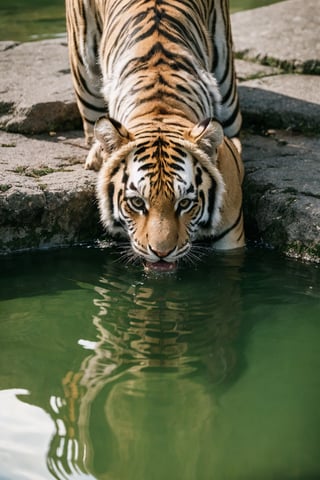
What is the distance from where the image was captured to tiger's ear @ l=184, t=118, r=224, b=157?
14.4 feet

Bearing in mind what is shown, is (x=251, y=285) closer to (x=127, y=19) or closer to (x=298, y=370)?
(x=298, y=370)

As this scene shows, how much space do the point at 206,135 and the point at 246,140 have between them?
1638mm

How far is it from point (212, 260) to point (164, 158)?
29.2 inches

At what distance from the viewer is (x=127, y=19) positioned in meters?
5.27

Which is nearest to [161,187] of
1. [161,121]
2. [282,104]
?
[161,121]

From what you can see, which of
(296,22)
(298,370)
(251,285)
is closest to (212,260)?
(251,285)

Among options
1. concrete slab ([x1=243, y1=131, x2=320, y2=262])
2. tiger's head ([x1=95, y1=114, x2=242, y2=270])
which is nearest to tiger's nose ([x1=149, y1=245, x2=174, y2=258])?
tiger's head ([x1=95, y1=114, x2=242, y2=270])

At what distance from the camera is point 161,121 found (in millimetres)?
4629

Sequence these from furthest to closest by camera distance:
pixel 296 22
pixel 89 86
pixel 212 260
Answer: pixel 296 22
pixel 89 86
pixel 212 260

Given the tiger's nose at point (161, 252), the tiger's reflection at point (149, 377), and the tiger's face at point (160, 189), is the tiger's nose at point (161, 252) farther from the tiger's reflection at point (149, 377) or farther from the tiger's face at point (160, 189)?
the tiger's reflection at point (149, 377)

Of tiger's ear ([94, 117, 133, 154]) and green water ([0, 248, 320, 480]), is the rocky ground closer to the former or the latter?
green water ([0, 248, 320, 480])

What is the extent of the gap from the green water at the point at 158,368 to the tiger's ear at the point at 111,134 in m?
0.66

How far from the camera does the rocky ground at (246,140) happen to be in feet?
16.4

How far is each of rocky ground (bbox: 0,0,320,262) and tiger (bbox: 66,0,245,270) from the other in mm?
224
